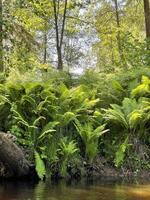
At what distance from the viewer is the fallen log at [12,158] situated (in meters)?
10.5

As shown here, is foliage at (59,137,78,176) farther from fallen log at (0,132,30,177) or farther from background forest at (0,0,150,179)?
fallen log at (0,132,30,177)

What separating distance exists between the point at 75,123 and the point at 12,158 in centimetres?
254

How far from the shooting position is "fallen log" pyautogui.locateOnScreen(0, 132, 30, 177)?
10539 mm

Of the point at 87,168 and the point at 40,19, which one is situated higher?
the point at 40,19

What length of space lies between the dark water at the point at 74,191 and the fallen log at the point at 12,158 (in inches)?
22.0

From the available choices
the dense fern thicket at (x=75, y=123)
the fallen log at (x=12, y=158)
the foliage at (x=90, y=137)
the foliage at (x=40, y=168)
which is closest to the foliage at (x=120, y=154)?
the dense fern thicket at (x=75, y=123)

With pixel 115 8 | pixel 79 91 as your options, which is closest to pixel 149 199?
pixel 79 91

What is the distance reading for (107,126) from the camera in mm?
13273

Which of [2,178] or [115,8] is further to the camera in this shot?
[115,8]

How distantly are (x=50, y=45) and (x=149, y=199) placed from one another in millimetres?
26218

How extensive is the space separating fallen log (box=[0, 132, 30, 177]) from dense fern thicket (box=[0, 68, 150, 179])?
1.13 ft

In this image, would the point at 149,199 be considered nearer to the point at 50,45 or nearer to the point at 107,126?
the point at 107,126

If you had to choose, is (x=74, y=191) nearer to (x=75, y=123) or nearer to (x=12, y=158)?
(x=12, y=158)

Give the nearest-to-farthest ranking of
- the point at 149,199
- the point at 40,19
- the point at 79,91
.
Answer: the point at 149,199 → the point at 79,91 → the point at 40,19
